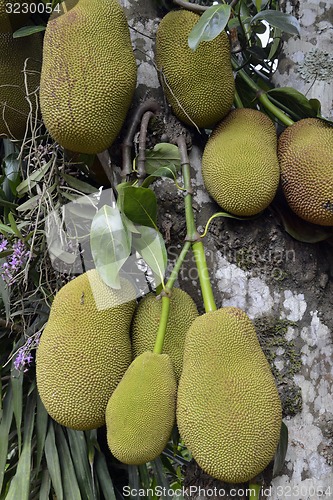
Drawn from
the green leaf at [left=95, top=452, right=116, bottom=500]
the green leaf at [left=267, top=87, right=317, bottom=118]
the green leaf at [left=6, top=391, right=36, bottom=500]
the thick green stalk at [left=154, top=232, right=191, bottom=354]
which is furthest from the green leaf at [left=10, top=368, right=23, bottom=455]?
the green leaf at [left=267, top=87, right=317, bottom=118]

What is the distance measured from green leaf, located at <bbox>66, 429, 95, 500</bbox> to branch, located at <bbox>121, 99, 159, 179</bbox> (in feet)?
1.99

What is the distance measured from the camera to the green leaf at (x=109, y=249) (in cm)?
99

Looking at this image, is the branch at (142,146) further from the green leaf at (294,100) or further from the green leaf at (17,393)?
the green leaf at (17,393)

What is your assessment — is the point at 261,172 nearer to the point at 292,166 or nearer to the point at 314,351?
the point at 292,166

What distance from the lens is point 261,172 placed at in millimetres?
1075

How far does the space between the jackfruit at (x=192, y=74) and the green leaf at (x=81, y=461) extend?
722 millimetres

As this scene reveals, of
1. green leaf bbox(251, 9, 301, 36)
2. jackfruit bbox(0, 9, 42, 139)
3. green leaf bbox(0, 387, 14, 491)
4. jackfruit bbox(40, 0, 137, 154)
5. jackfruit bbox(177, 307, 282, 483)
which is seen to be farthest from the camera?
jackfruit bbox(0, 9, 42, 139)

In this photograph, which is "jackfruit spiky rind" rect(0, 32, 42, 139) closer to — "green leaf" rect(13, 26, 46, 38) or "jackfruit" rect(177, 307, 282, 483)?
"green leaf" rect(13, 26, 46, 38)

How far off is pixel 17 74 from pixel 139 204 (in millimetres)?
612

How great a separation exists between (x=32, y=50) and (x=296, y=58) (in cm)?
60

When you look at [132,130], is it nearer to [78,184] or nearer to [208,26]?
[208,26]

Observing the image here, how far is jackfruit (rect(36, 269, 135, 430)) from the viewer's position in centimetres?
93

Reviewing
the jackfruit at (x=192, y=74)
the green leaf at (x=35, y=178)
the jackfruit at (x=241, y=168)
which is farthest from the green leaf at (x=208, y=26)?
the green leaf at (x=35, y=178)

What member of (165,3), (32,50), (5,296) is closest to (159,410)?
(5,296)
